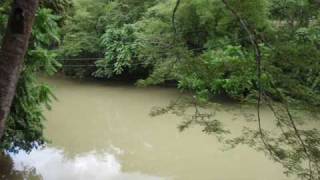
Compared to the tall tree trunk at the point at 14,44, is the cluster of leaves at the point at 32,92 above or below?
below

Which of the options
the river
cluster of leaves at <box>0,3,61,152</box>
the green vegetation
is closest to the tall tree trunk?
the green vegetation

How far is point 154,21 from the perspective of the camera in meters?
10.2

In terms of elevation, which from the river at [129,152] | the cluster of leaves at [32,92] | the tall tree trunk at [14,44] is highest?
the tall tree trunk at [14,44]

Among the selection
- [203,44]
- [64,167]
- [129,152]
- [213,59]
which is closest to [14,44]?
[213,59]

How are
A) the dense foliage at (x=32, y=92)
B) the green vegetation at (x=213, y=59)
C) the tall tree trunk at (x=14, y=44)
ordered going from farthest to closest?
the dense foliage at (x=32, y=92), the green vegetation at (x=213, y=59), the tall tree trunk at (x=14, y=44)

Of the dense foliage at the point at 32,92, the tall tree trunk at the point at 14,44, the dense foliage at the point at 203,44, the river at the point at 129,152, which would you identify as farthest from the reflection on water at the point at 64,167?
the tall tree trunk at the point at 14,44

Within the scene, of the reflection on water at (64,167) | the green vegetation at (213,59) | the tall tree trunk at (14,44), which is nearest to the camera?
the tall tree trunk at (14,44)

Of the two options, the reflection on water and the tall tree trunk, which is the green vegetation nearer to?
the reflection on water

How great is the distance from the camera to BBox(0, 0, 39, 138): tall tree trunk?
6.18 ft

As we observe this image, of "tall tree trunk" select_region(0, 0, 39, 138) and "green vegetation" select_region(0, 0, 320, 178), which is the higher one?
"tall tree trunk" select_region(0, 0, 39, 138)

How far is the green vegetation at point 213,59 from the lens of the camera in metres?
2.69

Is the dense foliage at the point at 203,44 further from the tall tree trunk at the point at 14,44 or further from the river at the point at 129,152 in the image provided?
the tall tree trunk at the point at 14,44

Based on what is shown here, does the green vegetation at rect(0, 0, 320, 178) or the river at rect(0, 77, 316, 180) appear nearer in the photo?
the green vegetation at rect(0, 0, 320, 178)

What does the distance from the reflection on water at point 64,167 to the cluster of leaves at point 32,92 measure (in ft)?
2.61
